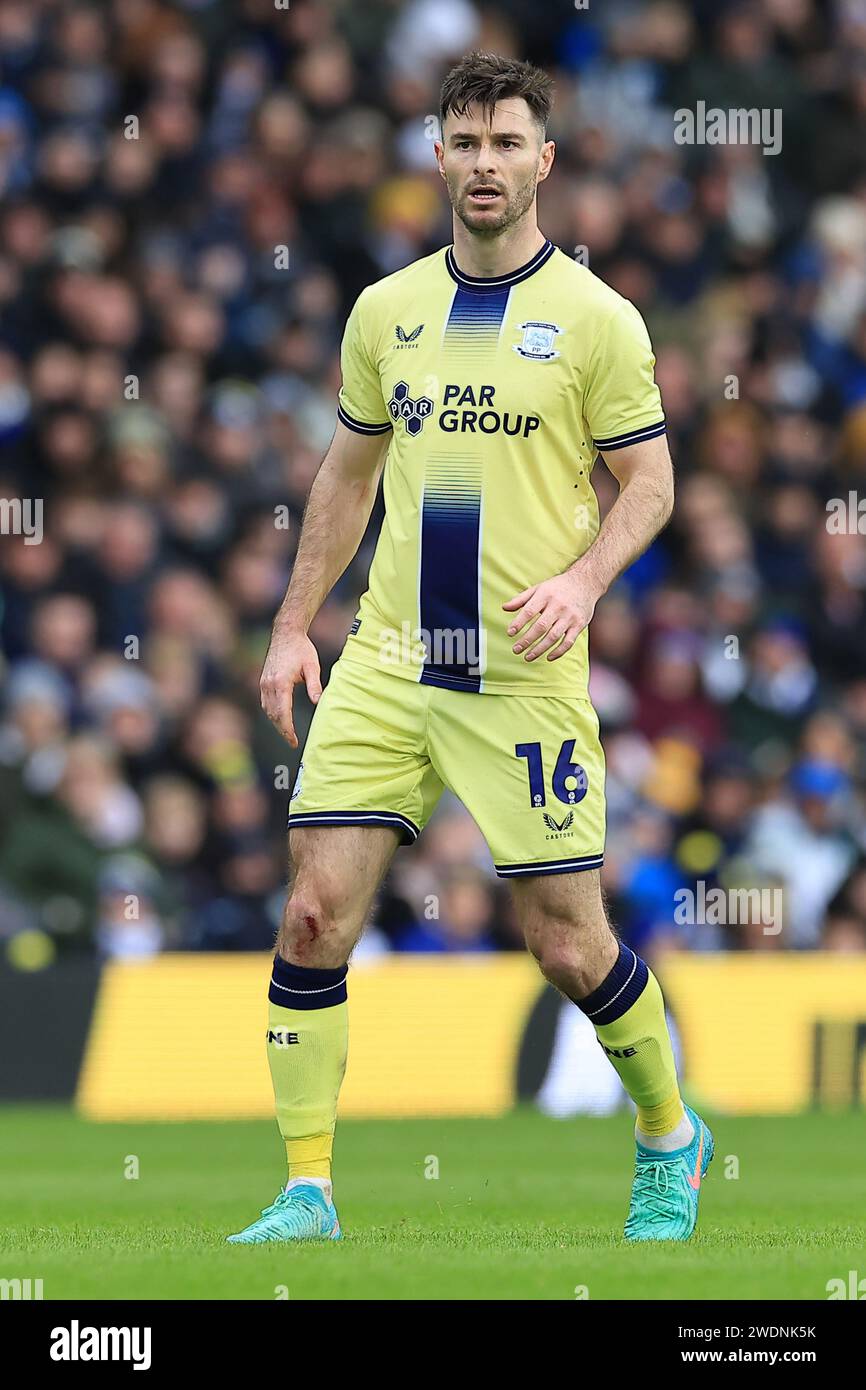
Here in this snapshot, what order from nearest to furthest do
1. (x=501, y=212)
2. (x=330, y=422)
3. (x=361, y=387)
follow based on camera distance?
(x=501, y=212) → (x=361, y=387) → (x=330, y=422)

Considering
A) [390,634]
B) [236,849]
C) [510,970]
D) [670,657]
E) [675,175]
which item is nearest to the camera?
[390,634]

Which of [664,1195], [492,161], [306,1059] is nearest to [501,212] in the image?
[492,161]

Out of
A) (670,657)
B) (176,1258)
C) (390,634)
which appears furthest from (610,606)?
(176,1258)

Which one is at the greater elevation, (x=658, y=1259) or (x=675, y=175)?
(x=675, y=175)

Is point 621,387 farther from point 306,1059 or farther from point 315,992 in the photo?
point 306,1059

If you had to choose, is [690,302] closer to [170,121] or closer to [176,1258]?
[170,121]

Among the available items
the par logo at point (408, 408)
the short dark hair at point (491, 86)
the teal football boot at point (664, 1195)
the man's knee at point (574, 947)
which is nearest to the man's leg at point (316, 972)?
the man's knee at point (574, 947)

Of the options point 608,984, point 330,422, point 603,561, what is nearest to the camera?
point 603,561

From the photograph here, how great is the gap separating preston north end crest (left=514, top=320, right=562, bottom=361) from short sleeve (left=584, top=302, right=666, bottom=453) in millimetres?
105

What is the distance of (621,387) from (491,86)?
0.79m

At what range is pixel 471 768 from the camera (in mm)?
6000

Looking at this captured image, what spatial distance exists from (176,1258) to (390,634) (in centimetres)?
164

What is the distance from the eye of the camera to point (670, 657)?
13102 millimetres

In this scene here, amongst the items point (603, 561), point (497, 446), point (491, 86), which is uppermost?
point (491, 86)
